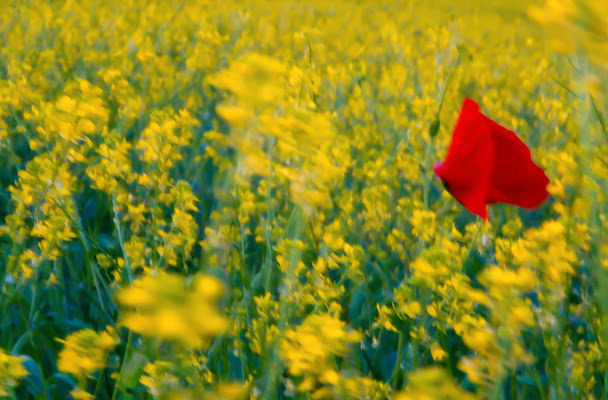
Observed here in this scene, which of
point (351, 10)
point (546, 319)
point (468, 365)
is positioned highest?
point (468, 365)

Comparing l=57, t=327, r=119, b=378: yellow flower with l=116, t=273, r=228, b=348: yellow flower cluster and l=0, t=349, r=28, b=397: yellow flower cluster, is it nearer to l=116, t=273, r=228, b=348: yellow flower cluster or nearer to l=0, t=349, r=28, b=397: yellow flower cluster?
l=0, t=349, r=28, b=397: yellow flower cluster

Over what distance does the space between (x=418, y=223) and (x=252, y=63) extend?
0.59 meters

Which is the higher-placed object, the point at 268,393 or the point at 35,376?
the point at 268,393

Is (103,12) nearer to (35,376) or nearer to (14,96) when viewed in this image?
(14,96)

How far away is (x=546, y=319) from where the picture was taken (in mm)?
1030

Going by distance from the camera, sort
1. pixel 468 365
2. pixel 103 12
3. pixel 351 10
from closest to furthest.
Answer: pixel 468 365
pixel 103 12
pixel 351 10

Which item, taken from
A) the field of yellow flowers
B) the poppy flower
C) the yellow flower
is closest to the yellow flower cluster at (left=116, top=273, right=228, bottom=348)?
the field of yellow flowers

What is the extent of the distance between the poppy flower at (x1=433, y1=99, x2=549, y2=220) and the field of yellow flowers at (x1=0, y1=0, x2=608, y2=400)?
0.05 meters

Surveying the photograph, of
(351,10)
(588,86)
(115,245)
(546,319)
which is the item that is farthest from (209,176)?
(351,10)

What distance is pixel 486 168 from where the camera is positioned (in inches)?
40.8

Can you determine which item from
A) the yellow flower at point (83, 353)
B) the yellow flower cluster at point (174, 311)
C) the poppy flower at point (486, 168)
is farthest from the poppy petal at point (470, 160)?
the yellow flower cluster at point (174, 311)

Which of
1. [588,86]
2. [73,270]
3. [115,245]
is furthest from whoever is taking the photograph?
[115,245]

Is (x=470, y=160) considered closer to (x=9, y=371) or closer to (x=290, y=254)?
(x=290, y=254)

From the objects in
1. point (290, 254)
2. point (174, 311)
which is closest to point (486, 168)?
point (290, 254)
